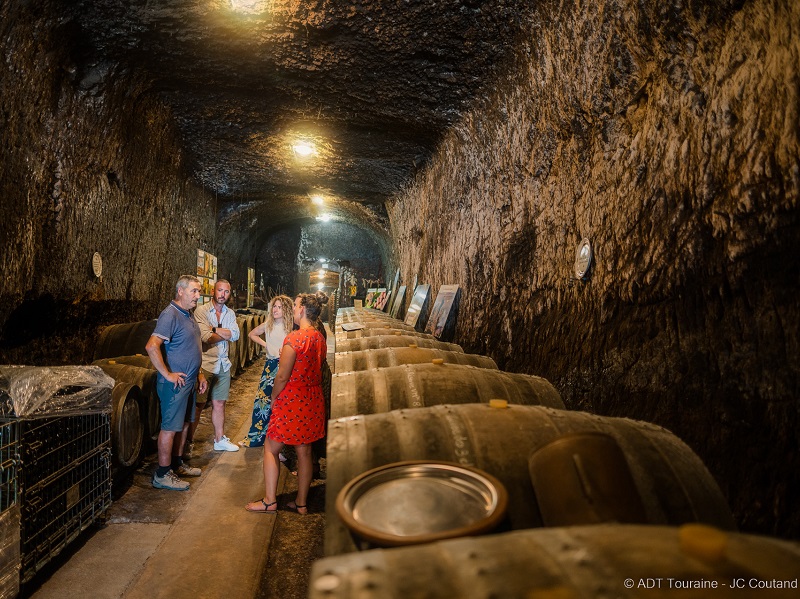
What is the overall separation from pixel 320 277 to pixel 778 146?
18179mm

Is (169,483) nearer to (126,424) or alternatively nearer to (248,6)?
(126,424)

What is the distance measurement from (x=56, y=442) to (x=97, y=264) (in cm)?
333

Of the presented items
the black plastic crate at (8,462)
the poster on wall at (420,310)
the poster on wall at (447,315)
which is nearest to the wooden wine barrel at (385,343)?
the poster on wall at (447,315)

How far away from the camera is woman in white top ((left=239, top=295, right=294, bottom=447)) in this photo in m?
4.59

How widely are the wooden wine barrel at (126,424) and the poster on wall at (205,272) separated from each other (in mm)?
6120

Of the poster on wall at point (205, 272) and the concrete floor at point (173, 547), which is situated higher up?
the poster on wall at point (205, 272)

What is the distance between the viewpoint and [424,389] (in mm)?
2160

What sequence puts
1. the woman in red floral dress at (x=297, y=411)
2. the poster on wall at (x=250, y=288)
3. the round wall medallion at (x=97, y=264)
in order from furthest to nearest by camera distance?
the poster on wall at (x=250, y=288)
the round wall medallion at (x=97, y=264)
the woman in red floral dress at (x=297, y=411)

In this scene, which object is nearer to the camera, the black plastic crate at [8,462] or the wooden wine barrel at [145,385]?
the black plastic crate at [8,462]

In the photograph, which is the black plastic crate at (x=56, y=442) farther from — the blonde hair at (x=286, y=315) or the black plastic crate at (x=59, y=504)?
the blonde hair at (x=286, y=315)

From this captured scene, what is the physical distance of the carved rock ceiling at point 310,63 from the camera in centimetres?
372

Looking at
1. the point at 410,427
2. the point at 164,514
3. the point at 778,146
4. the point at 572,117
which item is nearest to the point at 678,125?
the point at 778,146

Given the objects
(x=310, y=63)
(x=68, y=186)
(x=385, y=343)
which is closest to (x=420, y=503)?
(x=385, y=343)

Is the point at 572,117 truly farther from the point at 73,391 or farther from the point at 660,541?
the point at 73,391
